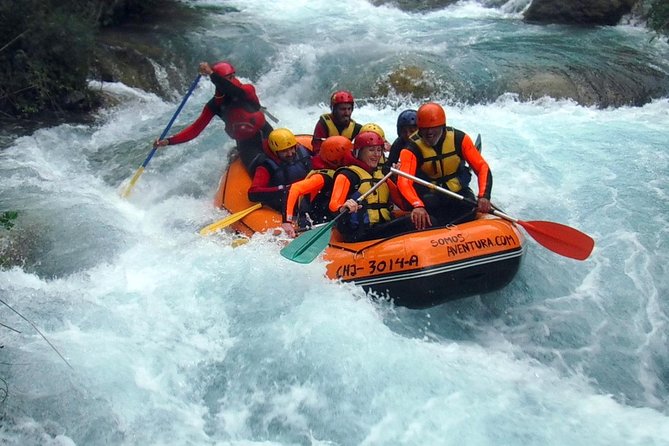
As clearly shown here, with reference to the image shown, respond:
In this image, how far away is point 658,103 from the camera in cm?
891

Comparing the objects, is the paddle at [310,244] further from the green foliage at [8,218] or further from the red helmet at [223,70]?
the red helmet at [223,70]

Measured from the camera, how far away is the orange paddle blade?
459 centimetres

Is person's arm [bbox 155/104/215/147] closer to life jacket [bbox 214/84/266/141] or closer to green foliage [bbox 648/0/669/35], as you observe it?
life jacket [bbox 214/84/266/141]

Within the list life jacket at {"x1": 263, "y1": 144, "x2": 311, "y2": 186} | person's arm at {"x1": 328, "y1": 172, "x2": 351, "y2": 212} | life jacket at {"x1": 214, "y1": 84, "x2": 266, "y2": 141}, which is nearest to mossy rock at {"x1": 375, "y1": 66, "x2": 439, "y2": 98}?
life jacket at {"x1": 214, "y1": 84, "x2": 266, "y2": 141}

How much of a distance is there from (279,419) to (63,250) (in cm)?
263

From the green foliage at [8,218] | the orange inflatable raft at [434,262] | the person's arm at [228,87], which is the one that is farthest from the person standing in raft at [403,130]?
the green foliage at [8,218]

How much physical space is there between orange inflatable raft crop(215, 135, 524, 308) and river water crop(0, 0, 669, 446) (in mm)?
152

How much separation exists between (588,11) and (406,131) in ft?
26.3

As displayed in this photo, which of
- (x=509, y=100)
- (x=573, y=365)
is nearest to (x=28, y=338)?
(x=573, y=365)

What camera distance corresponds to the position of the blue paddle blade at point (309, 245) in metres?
4.41

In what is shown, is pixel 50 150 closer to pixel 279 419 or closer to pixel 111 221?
pixel 111 221

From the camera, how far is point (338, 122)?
5832mm

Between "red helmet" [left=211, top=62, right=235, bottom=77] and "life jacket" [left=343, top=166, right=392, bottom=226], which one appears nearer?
"life jacket" [left=343, top=166, right=392, bottom=226]

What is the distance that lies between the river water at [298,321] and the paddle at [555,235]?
59cm
